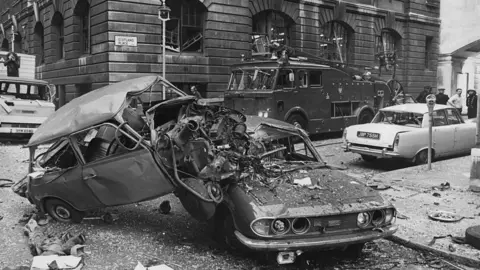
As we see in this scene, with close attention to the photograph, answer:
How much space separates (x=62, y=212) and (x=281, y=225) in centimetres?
299

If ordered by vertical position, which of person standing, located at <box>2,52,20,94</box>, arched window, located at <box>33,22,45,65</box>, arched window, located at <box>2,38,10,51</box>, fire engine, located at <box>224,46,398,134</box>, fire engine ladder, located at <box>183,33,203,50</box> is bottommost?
fire engine, located at <box>224,46,398,134</box>

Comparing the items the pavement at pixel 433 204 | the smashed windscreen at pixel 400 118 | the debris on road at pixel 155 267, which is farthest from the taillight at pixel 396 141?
the debris on road at pixel 155 267

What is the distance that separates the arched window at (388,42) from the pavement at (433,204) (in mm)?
20107

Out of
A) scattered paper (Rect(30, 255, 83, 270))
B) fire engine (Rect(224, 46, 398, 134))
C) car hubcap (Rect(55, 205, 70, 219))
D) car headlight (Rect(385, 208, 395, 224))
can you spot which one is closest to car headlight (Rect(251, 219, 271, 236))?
car headlight (Rect(385, 208, 395, 224))

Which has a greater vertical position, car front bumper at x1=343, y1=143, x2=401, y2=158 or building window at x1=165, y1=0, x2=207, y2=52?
building window at x1=165, y1=0, x2=207, y2=52

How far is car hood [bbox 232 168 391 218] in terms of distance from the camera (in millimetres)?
4414

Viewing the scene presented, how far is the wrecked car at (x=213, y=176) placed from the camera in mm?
4406

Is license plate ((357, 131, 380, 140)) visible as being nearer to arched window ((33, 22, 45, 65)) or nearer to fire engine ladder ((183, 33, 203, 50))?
fire engine ladder ((183, 33, 203, 50))

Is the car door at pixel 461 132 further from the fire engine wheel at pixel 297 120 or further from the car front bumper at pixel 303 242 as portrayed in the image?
the car front bumper at pixel 303 242

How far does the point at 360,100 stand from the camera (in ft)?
55.1

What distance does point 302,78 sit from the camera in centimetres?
1477

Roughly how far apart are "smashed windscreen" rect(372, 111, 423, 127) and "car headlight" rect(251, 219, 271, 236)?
25.3 feet

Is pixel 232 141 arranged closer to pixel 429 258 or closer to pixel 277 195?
pixel 277 195

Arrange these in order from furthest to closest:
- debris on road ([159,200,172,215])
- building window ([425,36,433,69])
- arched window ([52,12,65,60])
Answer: building window ([425,36,433,69])
arched window ([52,12,65,60])
debris on road ([159,200,172,215])
